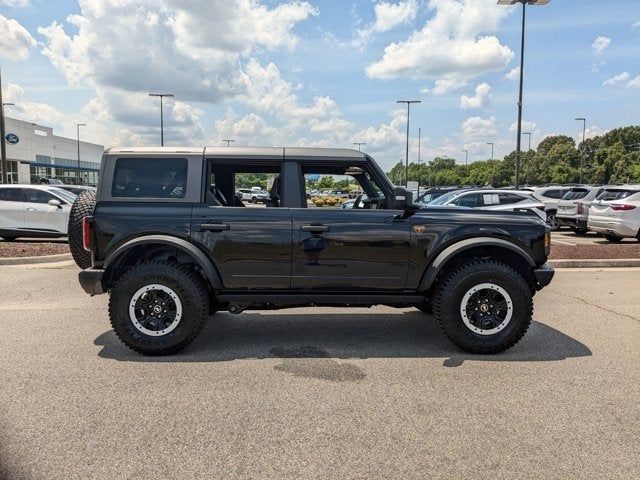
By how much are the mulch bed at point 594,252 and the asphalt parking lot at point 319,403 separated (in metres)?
5.05

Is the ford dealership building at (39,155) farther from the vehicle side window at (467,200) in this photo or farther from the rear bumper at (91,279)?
the rear bumper at (91,279)

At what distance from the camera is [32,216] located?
42.5ft

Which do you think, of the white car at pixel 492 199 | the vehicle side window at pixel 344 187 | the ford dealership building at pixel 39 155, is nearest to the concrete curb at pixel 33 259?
the vehicle side window at pixel 344 187

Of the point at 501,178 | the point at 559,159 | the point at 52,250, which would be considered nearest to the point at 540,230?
the point at 52,250

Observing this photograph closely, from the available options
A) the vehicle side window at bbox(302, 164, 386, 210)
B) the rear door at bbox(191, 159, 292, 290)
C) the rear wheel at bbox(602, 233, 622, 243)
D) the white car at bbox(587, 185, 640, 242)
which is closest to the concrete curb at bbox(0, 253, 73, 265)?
the rear door at bbox(191, 159, 292, 290)

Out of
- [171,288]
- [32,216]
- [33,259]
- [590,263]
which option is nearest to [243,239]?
[171,288]

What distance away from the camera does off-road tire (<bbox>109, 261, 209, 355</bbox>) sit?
15.1ft

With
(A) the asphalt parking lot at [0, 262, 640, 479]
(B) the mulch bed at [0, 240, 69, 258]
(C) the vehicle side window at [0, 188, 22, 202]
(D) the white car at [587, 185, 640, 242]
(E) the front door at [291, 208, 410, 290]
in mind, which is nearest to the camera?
(A) the asphalt parking lot at [0, 262, 640, 479]

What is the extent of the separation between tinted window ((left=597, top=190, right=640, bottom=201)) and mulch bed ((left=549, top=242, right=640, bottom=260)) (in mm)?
2165

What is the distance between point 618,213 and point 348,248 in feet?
38.2

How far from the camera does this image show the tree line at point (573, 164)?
66.5 m

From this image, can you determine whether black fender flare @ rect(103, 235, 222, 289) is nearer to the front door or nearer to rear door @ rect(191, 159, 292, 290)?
rear door @ rect(191, 159, 292, 290)

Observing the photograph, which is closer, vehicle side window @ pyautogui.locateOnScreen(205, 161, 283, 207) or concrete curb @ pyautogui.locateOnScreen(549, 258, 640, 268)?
vehicle side window @ pyautogui.locateOnScreen(205, 161, 283, 207)

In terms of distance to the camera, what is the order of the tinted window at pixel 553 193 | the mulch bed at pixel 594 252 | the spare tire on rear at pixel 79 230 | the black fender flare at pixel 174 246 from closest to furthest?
the black fender flare at pixel 174 246 < the spare tire on rear at pixel 79 230 < the mulch bed at pixel 594 252 < the tinted window at pixel 553 193
